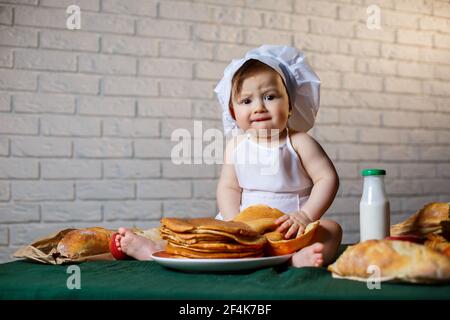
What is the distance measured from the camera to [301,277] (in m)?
0.81

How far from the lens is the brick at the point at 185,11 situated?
7.43ft

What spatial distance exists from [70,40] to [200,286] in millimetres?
1635

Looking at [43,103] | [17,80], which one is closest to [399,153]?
[43,103]

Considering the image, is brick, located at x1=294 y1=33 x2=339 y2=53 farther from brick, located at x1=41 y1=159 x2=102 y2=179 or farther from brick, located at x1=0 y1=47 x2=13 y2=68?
brick, located at x1=0 y1=47 x2=13 y2=68

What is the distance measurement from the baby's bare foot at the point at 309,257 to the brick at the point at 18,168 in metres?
1.43

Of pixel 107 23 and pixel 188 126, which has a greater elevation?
pixel 107 23

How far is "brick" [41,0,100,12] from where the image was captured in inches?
82.2

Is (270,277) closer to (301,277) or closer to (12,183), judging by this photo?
(301,277)

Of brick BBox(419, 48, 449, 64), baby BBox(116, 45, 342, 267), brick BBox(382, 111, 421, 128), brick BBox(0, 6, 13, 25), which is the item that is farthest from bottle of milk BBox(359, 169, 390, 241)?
brick BBox(419, 48, 449, 64)

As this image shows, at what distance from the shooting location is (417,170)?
9.00 feet

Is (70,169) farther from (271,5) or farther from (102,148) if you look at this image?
(271,5)

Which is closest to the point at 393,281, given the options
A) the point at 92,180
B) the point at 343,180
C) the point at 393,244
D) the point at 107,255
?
the point at 393,244

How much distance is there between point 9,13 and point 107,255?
51.9 inches

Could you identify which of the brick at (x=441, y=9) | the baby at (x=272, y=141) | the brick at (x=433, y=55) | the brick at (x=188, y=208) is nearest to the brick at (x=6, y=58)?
the brick at (x=188, y=208)
